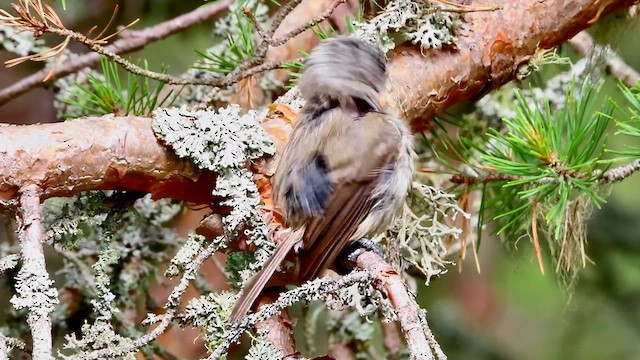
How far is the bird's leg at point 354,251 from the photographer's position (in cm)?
158

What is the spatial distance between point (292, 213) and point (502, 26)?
611 millimetres

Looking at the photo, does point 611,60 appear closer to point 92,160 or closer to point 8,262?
point 92,160

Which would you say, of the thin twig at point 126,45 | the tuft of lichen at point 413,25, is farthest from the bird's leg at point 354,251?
the thin twig at point 126,45

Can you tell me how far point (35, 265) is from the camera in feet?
4.11

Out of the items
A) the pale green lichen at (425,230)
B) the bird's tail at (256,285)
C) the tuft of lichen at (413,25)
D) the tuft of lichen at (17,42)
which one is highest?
the tuft of lichen at (413,25)

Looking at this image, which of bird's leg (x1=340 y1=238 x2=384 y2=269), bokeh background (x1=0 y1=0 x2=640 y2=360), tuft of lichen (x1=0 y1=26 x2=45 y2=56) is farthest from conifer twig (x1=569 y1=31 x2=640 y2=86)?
tuft of lichen (x1=0 y1=26 x2=45 y2=56)

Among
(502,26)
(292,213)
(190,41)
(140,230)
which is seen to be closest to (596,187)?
(502,26)

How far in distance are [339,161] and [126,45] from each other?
0.81m

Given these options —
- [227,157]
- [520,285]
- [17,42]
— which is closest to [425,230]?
[227,157]

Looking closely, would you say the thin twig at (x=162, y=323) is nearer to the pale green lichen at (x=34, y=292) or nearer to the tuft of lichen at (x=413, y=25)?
the pale green lichen at (x=34, y=292)

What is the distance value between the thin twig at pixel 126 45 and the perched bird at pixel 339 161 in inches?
25.2

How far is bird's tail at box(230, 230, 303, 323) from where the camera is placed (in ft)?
4.51

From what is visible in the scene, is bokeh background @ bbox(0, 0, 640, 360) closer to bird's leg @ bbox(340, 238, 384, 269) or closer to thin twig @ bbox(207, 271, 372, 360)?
bird's leg @ bbox(340, 238, 384, 269)

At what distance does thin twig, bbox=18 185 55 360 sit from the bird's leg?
557 mm
